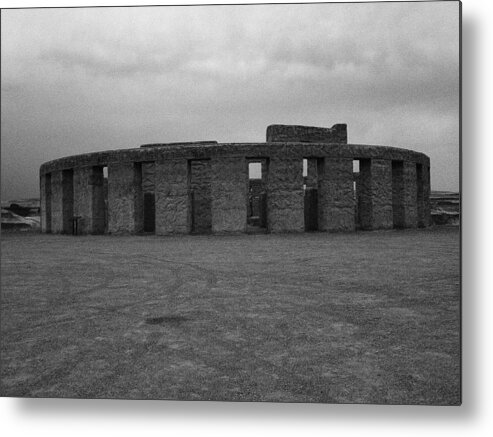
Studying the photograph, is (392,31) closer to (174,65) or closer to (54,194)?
(174,65)

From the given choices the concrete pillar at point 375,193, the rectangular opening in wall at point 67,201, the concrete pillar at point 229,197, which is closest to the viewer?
the concrete pillar at point 229,197

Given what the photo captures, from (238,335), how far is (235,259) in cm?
444

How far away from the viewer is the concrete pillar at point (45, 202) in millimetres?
18609

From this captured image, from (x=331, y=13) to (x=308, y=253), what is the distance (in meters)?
4.94

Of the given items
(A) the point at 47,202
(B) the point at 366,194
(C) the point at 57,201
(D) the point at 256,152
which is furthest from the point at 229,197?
(A) the point at 47,202

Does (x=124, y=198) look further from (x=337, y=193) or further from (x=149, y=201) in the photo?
(x=337, y=193)

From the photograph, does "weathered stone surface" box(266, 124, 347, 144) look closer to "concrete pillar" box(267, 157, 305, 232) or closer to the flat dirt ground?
"concrete pillar" box(267, 157, 305, 232)

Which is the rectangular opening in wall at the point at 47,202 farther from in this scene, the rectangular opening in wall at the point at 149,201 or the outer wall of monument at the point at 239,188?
the rectangular opening in wall at the point at 149,201

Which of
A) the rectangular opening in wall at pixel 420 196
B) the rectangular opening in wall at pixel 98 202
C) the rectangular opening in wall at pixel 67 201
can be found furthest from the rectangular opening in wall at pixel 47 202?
the rectangular opening in wall at pixel 420 196

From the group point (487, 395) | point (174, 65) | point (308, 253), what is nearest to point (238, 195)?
point (308, 253)

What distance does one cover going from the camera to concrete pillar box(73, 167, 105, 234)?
16.2 metres

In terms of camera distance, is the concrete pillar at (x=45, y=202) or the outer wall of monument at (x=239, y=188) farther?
the concrete pillar at (x=45, y=202)

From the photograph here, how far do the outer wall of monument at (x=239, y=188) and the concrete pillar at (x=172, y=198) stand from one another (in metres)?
0.03

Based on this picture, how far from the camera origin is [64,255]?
9.09 meters
